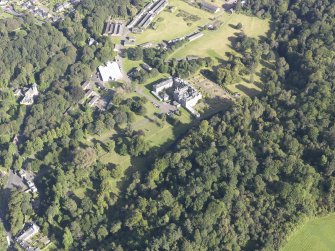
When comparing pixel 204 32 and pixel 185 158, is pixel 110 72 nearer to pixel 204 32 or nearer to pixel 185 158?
pixel 204 32

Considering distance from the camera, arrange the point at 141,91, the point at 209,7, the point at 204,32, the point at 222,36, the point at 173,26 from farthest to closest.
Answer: the point at 209,7
the point at 173,26
the point at 204,32
the point at 222,36
the point at 141,91

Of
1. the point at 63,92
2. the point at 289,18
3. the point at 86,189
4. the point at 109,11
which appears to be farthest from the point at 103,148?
the point at 289,18

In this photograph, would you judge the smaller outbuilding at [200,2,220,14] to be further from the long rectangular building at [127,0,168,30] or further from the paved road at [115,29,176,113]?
the paved road at [115,29,176,113]

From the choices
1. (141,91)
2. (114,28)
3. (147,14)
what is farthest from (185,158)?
(147,14)

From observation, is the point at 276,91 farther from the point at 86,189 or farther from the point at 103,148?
the point at 86,189

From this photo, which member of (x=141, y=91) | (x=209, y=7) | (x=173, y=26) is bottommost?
(x=141, y=91)

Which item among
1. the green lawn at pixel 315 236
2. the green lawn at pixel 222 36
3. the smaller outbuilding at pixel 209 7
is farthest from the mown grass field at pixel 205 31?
the green lawn at pixel 315 236

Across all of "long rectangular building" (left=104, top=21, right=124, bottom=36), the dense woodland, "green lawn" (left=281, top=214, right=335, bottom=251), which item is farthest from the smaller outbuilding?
"green lawn" (left=281, top=214, right=335, bottom=251)

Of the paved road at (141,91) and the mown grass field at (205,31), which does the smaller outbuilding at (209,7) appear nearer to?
the mown grass field at (205,31)
